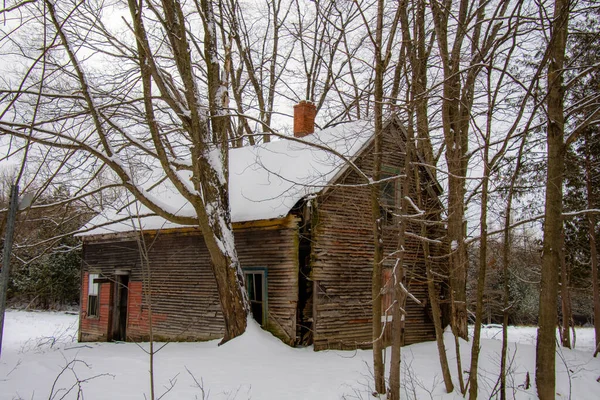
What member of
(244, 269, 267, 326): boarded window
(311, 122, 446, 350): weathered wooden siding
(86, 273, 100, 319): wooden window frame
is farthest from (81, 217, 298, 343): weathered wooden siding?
(311, 122, 446, 350): weathered wooden siding

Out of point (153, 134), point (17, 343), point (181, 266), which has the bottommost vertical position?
point (17, 343)

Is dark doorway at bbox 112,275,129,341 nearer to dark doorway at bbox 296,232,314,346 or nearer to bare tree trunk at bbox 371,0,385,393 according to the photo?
dark doorway at bbox 296,232,314,346

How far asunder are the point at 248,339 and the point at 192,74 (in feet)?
19.1

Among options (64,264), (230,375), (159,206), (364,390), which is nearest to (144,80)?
(159,206)

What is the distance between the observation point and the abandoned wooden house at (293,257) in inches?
450

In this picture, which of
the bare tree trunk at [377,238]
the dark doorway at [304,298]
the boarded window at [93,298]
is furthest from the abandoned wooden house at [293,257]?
the bare tree trunk at [377,238]

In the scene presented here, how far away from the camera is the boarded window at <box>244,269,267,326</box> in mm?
11930

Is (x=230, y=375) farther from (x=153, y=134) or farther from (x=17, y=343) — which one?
(x=17, y=343)

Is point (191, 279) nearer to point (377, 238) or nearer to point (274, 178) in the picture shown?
point (274, 178)

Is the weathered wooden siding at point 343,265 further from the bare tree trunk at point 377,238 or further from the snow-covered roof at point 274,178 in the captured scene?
the bare tree trunk at point 377,238

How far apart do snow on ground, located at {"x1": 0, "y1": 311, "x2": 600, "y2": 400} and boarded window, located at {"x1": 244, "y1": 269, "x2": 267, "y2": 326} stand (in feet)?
3.43

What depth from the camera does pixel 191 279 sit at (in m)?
13.5

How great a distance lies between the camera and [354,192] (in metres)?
12.5

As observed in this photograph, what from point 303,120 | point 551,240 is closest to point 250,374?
point 551,240
